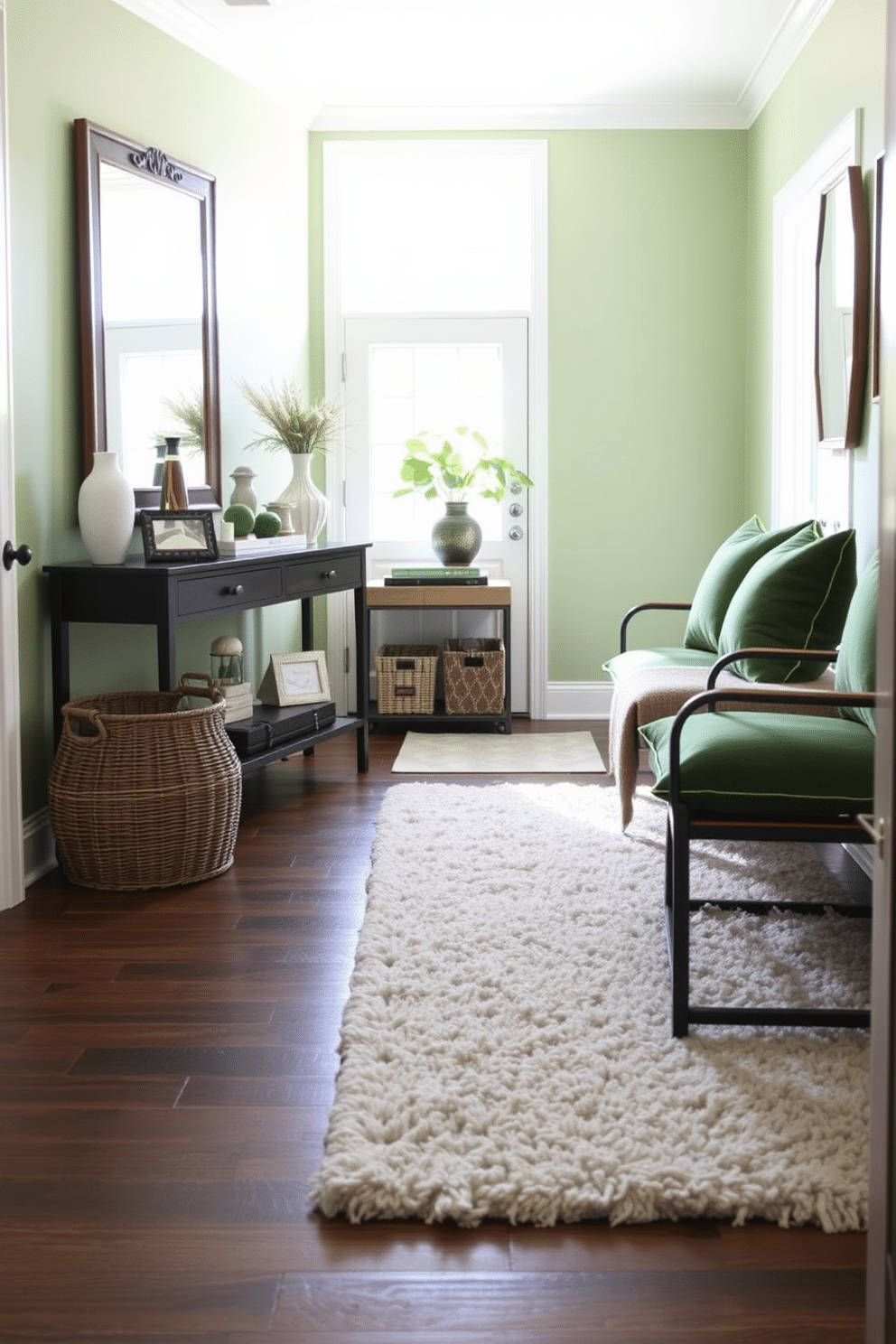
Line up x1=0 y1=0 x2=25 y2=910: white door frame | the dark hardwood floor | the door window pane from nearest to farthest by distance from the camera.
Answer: the dark hardwood floor
x1=0 y1=0 x2=25 y2=910: white door frame
the door window pane

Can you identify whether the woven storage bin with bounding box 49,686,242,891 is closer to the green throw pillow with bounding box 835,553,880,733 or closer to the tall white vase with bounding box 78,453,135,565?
the tall white vase with bounding box 78,453,135,565

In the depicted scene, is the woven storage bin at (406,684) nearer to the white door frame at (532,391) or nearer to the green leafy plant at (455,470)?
the white door frame at (532,391)

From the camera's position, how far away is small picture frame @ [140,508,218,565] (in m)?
3.86

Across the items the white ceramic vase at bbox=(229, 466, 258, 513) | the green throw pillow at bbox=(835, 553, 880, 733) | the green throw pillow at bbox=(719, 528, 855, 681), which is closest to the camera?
the green throw pillow at bbox=(835, 553, 880, 733)

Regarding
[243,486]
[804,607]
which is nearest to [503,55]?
[243,486]

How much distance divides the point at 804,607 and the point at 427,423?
116 inches

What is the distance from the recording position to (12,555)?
341 centimetres

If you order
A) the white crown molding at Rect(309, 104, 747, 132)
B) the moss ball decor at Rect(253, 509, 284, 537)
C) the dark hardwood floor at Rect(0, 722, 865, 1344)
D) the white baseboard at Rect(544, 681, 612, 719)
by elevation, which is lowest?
the dark hardwood floor at Rect(0, 722, 865, 1344)

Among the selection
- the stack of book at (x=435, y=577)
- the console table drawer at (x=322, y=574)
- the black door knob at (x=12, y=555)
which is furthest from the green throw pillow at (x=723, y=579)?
the black door knob at (x=12, y=555)

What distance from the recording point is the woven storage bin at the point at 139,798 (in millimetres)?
3492

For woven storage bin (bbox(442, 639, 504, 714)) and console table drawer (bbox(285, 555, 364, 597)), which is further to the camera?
woven storage bin (bbox(442, 639, 504, 714))

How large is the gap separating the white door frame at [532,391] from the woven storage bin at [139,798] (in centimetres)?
264

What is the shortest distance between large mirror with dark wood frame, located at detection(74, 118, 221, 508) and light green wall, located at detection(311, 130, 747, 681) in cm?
146

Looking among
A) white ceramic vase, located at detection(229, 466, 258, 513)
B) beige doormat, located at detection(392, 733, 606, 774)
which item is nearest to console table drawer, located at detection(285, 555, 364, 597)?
white ceramic vase, located at detection(229, 466, 258, 513)
